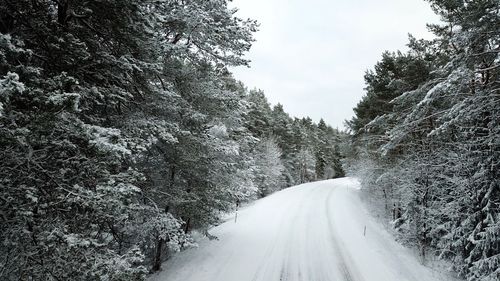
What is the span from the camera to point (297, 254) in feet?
44.5

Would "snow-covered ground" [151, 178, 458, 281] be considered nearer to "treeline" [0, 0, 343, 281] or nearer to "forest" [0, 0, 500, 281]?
"forest" [0, 0, 500, 281]

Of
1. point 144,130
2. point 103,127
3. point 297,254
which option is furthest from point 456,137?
point 103,127

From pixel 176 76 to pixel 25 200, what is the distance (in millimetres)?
5510

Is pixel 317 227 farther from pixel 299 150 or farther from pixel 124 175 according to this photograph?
pixel 299 150

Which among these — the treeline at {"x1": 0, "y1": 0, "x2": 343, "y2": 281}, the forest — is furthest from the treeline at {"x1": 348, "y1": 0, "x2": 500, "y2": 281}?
the treeline at {"x1": 0, "y1": 0, "x2": 343, "y2": 281}

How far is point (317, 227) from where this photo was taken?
A: 1894 centimetres

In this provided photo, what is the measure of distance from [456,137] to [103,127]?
12.2 meters

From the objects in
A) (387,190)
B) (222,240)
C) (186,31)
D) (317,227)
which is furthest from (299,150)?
(186,31)

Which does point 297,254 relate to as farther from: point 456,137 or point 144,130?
point 144,130

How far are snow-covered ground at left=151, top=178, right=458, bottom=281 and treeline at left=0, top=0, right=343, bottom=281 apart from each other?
1.75 m

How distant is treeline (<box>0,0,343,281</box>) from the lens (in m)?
4.59

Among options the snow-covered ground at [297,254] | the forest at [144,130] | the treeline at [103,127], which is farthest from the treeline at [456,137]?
the treeline at [103,127]

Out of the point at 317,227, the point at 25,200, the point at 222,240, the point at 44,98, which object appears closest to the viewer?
the point at 44,98

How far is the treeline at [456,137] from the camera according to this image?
6945mm
